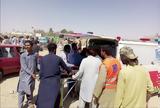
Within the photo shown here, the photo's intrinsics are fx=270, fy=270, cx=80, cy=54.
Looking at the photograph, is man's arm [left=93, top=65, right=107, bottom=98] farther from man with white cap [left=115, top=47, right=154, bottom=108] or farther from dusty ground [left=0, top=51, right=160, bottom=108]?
dusty ground [left=0, top=51, right=160, bottom=108]

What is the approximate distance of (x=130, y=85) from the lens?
3584 mm

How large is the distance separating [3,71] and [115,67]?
801cm

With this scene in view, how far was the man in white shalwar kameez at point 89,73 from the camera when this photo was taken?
6.00 m

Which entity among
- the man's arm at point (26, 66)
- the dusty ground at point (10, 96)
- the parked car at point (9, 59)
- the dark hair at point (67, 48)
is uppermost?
the dark hair at point (67, 48)

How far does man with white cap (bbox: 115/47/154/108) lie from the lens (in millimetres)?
3564

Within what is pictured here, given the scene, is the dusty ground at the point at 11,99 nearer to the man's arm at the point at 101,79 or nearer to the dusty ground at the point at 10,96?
the dusty ground at the point at 10,96

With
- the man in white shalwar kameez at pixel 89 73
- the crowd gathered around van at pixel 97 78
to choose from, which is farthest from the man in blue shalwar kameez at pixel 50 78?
the man in white shalwar kameez at pixel 89 73

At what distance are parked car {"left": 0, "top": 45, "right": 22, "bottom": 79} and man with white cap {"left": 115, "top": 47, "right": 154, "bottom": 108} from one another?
8836 mm

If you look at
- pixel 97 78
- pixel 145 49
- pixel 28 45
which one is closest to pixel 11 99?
pixel 28 45

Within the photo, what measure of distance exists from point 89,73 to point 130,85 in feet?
8.13

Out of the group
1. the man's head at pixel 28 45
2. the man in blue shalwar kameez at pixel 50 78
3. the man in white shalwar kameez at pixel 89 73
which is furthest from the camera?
the man's head at pixel 28 45

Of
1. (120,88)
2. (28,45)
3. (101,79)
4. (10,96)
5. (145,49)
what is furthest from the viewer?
(10,96)

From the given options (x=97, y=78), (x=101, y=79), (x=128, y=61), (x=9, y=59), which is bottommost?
(x=9, y=59)

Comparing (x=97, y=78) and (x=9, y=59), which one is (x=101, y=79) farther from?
(x=9, y=59)
